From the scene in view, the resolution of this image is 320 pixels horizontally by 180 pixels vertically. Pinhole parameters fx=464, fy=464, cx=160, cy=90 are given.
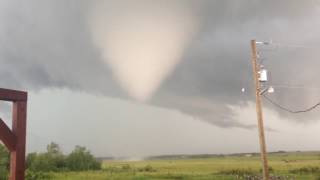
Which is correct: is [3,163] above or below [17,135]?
above

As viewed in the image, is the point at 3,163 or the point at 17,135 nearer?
the point at 17,135

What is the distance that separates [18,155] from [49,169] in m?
92.7

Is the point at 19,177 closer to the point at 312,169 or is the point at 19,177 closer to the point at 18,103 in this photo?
the point at 18,103

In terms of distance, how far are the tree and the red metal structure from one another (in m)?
98.0

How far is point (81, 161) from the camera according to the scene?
4245 inches

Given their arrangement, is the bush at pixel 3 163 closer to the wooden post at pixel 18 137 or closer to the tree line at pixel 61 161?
the tree line at pixel 61 161

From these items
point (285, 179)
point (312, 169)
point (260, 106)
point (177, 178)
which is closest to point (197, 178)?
point (177, 178)

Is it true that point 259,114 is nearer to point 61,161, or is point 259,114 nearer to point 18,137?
point 18,137

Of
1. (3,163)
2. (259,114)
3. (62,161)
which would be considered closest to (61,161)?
(62,161)

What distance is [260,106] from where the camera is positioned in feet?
75.6

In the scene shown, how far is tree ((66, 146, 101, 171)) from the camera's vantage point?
105887 mm

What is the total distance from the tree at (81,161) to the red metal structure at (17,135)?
98.0 meters

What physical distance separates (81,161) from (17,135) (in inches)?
4024

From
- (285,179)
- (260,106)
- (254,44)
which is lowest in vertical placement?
(285,179)
